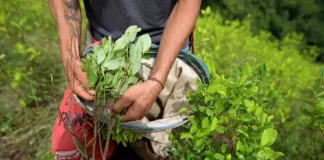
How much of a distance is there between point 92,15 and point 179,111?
20.1 inches

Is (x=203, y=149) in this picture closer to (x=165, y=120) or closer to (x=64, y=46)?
(x=165, y=120)

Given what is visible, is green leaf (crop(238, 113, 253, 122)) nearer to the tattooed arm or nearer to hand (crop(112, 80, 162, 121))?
hand (crop(112, 80, 162, 121))

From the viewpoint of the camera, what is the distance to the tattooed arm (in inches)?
50.7

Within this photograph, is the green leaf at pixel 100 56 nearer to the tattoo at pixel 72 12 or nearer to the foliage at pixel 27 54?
the tattoo at pixel 72 12

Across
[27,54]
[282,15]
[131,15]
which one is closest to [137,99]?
[131,15]

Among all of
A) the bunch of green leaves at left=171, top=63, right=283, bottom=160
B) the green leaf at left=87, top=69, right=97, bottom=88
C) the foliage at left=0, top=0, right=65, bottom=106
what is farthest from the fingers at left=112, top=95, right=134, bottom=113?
the foliage at left=0, top=0, right=65, bottom=106

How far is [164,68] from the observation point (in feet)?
4.37

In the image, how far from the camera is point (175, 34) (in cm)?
139

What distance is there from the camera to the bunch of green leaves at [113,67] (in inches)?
43.9

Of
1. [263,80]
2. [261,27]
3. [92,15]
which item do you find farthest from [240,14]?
[92,15]

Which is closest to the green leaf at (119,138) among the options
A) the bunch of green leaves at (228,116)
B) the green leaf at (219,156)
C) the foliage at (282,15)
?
the bunch of green leaves at (228,116)

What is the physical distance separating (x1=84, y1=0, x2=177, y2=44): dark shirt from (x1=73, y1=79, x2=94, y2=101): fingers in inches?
11.8

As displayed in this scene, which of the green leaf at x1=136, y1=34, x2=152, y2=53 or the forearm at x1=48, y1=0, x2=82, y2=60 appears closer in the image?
the green leaf at x1=136, y1=34, x2=152, y2=53

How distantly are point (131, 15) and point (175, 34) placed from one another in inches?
7.8
